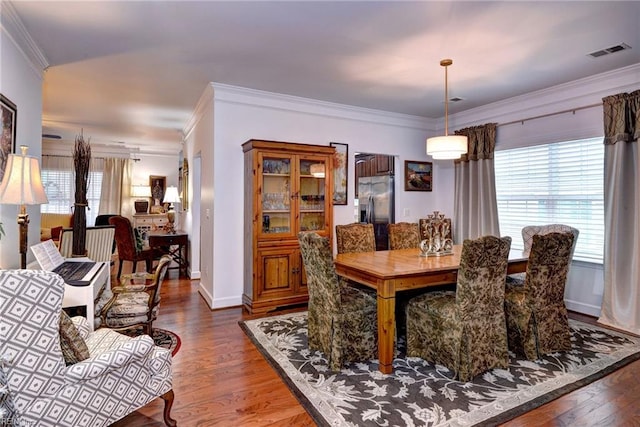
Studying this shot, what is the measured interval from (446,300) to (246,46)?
2742mm

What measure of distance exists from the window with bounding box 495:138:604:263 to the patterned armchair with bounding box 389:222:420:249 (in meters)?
1.61

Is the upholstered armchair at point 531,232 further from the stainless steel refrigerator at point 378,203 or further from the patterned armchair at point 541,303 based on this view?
the stainless steel refrigerator at point 378,203

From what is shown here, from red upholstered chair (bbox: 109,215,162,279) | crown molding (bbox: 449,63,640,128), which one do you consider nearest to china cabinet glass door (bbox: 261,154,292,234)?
red upholstered chair (bbox: 109,215,162,279)

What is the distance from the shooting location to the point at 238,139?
4.18 metres

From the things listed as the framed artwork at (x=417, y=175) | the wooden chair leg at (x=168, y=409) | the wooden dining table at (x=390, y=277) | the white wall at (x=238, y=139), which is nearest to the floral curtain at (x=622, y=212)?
the wooden dining table at (x=390, y=277)

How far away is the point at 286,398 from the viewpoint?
7.25 ft

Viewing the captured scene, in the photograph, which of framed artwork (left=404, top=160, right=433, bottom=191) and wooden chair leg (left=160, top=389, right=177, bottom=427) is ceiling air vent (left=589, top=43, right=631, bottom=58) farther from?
wooden chair leg (left=160, top=389, right=177, bottom=427)

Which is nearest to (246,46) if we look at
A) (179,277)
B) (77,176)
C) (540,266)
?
(77,176)

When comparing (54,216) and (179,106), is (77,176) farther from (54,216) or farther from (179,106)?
(54,216)

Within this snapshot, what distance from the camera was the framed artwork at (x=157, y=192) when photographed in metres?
8.45

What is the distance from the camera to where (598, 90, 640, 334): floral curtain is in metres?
3.41

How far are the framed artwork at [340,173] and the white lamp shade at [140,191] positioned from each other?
5748 millimetres

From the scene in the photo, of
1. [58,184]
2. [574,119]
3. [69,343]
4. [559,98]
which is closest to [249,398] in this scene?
[69,343]

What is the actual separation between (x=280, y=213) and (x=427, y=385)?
249cm
